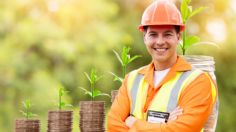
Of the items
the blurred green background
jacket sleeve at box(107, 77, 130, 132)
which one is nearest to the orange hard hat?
jacket sleeve at box(107, 77, 130, 132)

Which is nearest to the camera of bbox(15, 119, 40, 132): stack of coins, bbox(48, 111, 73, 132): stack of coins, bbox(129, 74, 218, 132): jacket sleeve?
bbox(129, 74, 218, 132): jacket sleeve

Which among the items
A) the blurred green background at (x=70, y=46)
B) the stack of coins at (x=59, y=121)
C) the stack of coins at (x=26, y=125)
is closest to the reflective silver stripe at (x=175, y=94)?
the stack of coins at (x=59, y=121)

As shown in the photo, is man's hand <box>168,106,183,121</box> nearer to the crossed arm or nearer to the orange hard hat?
the crossed arm

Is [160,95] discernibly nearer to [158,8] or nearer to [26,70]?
[158,8]

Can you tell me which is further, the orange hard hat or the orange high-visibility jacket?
the orange hard hat

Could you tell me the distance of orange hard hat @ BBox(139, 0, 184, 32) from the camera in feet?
9.25

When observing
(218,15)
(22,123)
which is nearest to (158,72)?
(22,123)

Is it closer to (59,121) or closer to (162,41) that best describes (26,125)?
(59,121)

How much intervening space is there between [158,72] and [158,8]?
0.31 meters

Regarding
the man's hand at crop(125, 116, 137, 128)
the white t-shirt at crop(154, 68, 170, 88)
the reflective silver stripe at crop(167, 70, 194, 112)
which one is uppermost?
the white t-shirt at crop(154, 68, 170, 88)

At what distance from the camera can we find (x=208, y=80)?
2.79 m

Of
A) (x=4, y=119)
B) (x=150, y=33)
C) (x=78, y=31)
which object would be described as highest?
(x=78, y=31)

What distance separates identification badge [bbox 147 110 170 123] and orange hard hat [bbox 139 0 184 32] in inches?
16.2

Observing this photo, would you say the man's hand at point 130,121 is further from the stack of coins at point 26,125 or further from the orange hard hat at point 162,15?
the stack of coins at point 26,125
